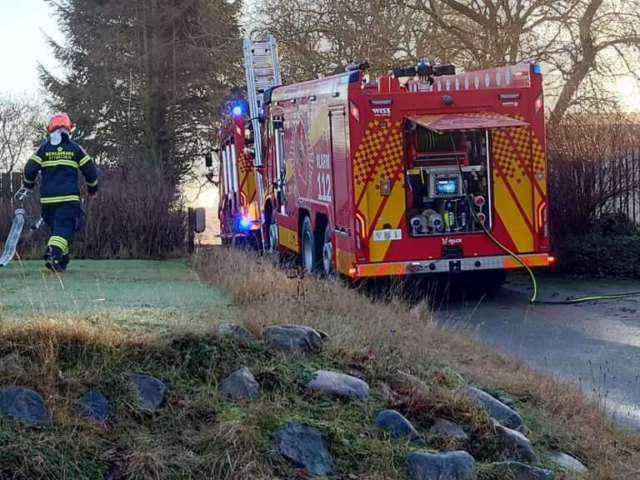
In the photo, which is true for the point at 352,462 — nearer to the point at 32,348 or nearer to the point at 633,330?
the point at 32,348

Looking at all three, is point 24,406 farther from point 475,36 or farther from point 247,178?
point 475,36

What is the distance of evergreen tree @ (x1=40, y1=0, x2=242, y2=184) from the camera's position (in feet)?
111

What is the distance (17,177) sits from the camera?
60.5 ft

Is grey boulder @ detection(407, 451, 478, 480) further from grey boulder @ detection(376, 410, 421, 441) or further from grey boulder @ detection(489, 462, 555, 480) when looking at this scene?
grey boulder @ detection(376, 410, 421, 441)

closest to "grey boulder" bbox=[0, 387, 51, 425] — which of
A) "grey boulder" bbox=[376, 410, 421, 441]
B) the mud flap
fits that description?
"grey boulder" bbox=[376, 410, 421, 441]

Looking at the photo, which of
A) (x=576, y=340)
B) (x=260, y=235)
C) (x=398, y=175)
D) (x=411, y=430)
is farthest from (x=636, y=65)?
(x=411, y=430)

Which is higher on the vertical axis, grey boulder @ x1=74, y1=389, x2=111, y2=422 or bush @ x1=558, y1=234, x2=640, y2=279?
grey boulder @ x1=74, y1=389, x2=111, y2=422

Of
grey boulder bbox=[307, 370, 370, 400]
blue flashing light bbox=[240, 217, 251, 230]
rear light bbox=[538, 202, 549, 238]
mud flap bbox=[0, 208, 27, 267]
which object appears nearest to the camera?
grey boulder bbox=[307, 370, 370, 400]

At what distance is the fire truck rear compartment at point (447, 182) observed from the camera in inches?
504

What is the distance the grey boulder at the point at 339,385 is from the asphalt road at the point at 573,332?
2014 millimetres

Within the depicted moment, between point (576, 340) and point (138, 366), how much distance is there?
5.73 m

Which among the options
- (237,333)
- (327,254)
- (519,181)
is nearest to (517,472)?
(237,333)

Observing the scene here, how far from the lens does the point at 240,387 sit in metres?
6.20

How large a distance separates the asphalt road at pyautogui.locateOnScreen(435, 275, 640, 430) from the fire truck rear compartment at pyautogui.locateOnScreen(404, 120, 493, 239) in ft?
3.55
